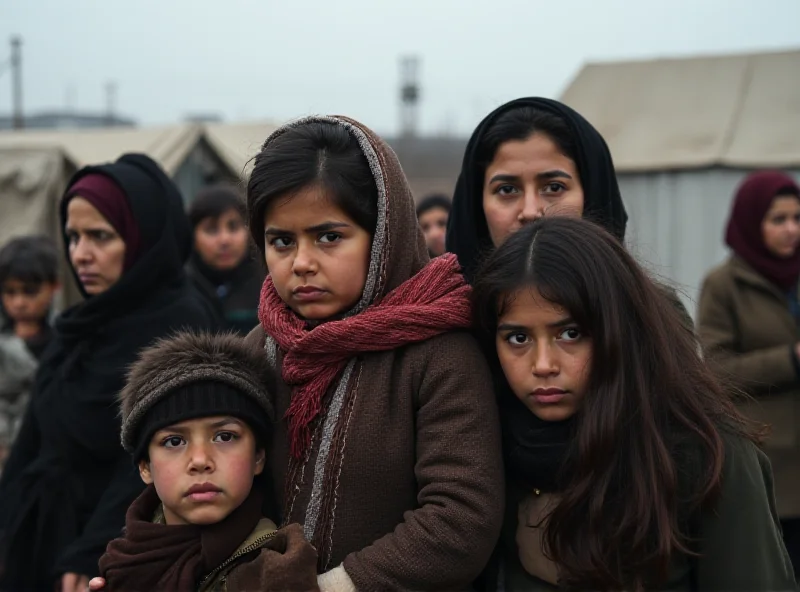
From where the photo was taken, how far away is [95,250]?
113 inches

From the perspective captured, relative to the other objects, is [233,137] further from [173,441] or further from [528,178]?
[173,441]

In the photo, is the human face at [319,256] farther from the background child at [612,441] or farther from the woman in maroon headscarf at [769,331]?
the woman in maroon headscarf at [769,331]

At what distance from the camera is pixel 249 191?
1.95 meters

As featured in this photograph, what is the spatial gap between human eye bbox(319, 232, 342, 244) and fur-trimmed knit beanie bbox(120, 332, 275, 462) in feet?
1.11

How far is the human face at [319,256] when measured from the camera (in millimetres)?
1840

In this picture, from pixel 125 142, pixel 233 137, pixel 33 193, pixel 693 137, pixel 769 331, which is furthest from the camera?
pixel 233 137

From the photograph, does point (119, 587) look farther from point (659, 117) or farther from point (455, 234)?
point (659, 117)

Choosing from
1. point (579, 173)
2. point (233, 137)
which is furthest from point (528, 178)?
point (233, 137)

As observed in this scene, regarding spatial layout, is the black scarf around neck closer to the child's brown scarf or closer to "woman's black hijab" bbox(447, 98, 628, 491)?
"woman's black hijab" bbox(447, 98, 628, 491)

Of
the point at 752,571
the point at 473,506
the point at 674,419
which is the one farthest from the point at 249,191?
the point at 752,571

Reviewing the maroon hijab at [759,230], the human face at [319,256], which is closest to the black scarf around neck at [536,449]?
the human face at [319,256]

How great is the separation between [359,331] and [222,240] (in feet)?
11.5

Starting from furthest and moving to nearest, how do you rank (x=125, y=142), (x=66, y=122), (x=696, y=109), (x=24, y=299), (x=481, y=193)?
1. (x=66, y=122)
2. (x=125, y=142)
3. (x=696, y=109)
4. (x=24, y=299)
5. (x=481, y=193)

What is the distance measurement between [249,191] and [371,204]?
Result: 27 cm
